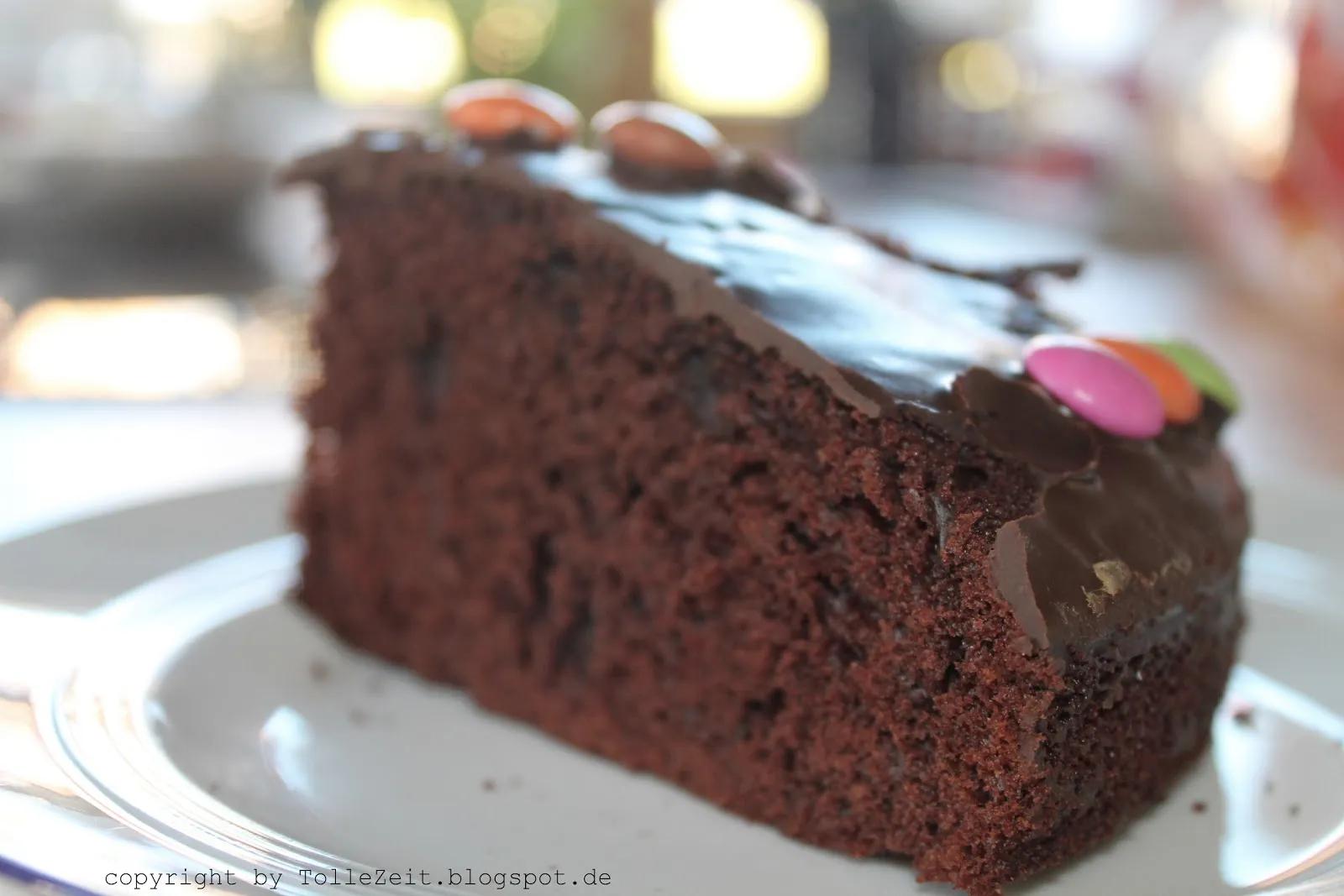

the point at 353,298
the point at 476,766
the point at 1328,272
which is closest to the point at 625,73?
the point at 1328,272

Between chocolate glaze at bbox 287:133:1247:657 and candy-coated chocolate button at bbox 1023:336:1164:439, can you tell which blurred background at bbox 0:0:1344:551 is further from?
candy-coated chocolate button at bbox 1023:336:1164:439

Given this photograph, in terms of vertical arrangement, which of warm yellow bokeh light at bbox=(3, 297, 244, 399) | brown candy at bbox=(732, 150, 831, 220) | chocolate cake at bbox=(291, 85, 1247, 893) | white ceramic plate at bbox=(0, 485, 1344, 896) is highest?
brown candy at bbox=(732, 150, 831, 220)

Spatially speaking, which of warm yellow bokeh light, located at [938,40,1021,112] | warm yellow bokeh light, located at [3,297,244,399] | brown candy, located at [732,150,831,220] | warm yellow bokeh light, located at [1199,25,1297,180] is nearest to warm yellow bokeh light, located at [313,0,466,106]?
warm yellow bokeh light, located at [938,40,1021,112]

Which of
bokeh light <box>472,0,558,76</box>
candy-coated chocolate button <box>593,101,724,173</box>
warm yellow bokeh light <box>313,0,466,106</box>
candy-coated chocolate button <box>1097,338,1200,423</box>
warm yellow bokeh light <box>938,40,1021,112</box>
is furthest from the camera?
warm yellow bokeh light <box>938,40,1021,112</box>

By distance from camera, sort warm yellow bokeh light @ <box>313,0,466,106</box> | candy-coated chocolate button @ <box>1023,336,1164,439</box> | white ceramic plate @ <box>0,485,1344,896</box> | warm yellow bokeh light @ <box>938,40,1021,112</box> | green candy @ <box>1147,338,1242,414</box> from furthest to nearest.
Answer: warm yellow bokeh light @ <box>938,40,1021,112</box> < warm yellow bokeh light @ <box>313,0,466,106</box> < green candy @ <box>1147,338,1242,414</box> < candy-coated chocolate button @ <box>1023,336,1164,439</box> < white ceramic plate @ <box>0,485,1344,896</box>

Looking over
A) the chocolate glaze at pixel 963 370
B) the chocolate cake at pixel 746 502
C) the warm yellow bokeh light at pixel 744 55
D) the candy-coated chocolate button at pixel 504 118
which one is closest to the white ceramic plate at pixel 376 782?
the chocolate cake at pixel 746 502

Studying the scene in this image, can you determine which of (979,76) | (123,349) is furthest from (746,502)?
(979,76)

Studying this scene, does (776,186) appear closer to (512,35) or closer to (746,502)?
(746,502)
